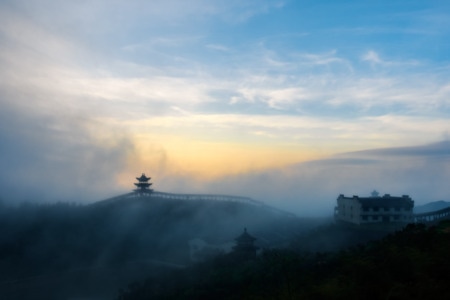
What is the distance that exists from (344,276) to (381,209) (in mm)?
24387

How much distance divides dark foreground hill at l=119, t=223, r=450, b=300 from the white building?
16.1 meters

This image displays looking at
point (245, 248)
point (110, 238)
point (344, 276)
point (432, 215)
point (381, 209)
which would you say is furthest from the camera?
point (110, 238)

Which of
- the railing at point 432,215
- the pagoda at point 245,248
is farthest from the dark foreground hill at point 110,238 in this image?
the railing at point 432,215

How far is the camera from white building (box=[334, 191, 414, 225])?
117 feet

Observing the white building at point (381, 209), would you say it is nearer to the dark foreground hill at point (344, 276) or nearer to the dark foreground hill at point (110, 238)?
the dark foreground hill at point (110, 238)

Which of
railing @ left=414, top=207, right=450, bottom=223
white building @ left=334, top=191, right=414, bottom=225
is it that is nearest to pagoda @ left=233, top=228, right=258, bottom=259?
white building @ left=334, top=191, right=414, bottom=225

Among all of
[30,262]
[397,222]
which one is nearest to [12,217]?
[30,262]

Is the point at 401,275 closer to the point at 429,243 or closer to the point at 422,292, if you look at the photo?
the point at 422,292

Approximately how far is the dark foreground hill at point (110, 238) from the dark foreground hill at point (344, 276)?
12.4m

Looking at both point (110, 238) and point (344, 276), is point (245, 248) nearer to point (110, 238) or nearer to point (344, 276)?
point (344, 276)

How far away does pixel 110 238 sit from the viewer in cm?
4497

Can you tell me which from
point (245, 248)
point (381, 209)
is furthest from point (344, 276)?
point (381, 209)

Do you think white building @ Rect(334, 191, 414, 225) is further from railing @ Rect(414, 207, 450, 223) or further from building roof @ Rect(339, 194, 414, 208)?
railing @ Rect(414, 207, 450, 223)

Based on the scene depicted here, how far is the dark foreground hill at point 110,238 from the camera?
3500 cm
